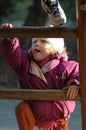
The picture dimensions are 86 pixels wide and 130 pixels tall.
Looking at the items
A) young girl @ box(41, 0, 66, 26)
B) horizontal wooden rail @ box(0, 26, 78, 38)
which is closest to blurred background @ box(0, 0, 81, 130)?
young girl @ box(41, 0, 66, 26)

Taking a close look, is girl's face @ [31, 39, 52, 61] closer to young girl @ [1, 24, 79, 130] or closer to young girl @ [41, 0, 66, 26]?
young girl @ [1, 24, 79, 130]

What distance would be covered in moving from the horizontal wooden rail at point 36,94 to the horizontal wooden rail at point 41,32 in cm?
20

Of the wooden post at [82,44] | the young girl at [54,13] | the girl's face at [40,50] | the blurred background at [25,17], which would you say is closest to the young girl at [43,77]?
the girl's face at [40,50]

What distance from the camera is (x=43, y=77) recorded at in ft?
7.36

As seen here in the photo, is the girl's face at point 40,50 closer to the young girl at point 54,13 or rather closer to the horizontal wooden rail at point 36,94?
the young girl at point 54,13

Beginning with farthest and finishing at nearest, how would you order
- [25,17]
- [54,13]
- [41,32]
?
[25,17] → [54,13] → [41,32]

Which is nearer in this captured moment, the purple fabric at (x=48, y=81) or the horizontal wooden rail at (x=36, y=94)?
the horizontal wooden rail at (x=36, y=94)

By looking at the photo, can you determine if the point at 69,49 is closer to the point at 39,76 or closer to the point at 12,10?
the point at 12,10

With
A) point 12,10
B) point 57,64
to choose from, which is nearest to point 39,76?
point 57,64

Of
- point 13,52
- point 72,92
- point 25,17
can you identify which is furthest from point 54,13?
point 25,17

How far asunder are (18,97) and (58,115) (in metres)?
0.42

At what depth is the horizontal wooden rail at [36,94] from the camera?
1.87m

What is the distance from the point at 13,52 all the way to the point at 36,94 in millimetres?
354

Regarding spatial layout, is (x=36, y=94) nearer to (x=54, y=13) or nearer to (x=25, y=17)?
(x=54, y=13)
